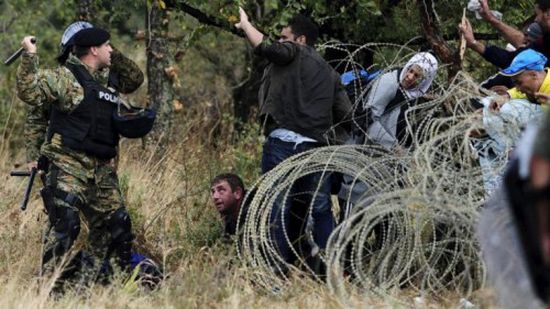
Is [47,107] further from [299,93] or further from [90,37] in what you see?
[299,93]

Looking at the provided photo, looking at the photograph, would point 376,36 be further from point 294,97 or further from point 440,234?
point 440,234

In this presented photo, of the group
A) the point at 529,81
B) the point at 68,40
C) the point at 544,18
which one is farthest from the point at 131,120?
the point at 544,18

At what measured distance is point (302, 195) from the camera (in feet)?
26.1

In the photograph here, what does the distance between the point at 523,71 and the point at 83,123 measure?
2921 millimetres

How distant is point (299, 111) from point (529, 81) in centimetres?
169

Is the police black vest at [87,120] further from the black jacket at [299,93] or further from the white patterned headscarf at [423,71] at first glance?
the white patterned headscarf at [423,71]

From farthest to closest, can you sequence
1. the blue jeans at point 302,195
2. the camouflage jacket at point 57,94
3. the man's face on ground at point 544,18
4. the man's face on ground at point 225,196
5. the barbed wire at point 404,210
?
the man's face on ground at point 225,196, the blue jeans at point 302,195, the man's face on ground at point 544,18, the camouflage jacket at point 57,94, the barbed wire at point 404,210

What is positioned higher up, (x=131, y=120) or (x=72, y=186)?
(x=131, y=120)

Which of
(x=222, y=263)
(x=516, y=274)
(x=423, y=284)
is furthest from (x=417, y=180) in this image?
(x=516, y=274)

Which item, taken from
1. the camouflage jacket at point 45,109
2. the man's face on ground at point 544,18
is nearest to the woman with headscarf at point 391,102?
the man's face on ground at point 544,18

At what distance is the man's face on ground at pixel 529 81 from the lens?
6.75m

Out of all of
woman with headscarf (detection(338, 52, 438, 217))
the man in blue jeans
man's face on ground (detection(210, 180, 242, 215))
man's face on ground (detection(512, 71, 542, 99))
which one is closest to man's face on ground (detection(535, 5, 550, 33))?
woman with headscarf (detection(338, 52, 438, 217))

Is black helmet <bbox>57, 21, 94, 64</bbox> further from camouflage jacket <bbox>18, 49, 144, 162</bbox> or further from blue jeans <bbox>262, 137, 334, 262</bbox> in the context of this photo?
blue jeans <bbox>262, 137, 334, 262</bbox>

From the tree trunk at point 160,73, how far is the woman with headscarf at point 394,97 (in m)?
3.28
